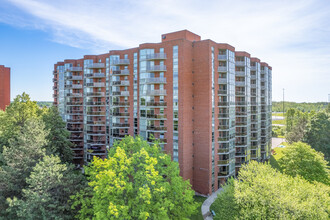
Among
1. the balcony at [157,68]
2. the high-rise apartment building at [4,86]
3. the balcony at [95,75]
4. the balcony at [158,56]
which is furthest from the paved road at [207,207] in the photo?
the high-rise apartment building at [4,86]

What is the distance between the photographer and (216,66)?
3906cm

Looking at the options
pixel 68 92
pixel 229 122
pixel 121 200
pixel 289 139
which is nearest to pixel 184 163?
pixel 229 122

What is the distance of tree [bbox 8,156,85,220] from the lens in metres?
21.2

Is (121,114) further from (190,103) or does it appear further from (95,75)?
(190,103)

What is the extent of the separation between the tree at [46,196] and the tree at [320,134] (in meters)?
53.1

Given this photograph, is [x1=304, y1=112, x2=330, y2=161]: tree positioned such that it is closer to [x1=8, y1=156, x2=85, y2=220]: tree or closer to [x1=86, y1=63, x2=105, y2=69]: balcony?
[x1=8, y1=156, x2=85, y2=220]: tree

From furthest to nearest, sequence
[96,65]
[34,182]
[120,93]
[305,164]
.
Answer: [96,65] < [120,93] < [305,164] < [34,182]

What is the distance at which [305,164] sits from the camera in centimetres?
3472

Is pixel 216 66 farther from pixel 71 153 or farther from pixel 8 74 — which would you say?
pixel 8 74

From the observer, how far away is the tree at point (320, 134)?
47.0 m

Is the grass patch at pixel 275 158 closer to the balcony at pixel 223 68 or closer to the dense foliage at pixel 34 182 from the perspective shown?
the balcony at pixel 223 68

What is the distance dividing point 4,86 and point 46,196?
6547 centimetres

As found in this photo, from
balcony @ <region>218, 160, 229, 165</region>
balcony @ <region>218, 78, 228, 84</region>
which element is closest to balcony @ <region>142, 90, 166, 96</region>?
balcony @ <region>218, 78, 228, 84</region>

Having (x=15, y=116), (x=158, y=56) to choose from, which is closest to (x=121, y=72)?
(x=158, y=56)
